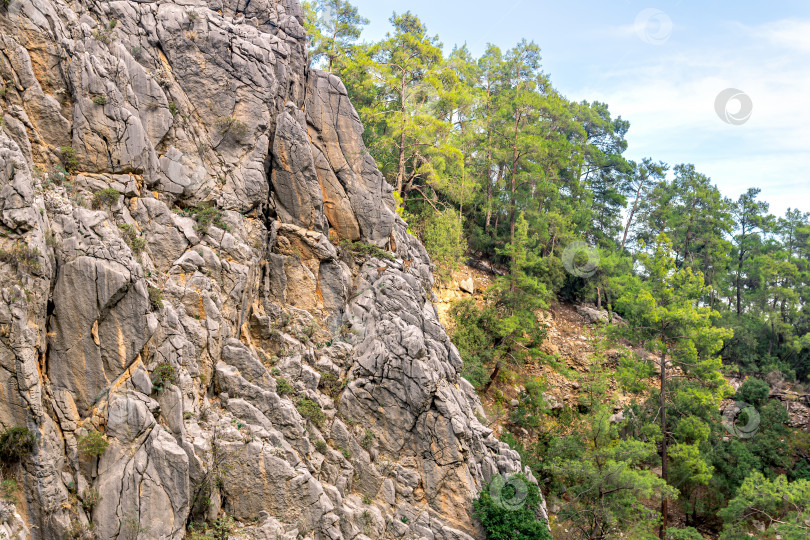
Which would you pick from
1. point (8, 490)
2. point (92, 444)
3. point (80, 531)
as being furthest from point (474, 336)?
point (8, 490)

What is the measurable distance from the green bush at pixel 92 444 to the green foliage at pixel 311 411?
6.22 metres

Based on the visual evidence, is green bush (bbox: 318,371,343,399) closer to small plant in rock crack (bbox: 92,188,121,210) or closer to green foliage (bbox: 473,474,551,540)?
green foliage (bbox: 473,474,551,540)

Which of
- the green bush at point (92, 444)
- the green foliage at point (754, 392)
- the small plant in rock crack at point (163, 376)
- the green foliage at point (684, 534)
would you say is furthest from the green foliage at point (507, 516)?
the green foliage at point (754, 392)

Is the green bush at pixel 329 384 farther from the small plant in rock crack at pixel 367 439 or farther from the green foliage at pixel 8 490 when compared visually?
the green foliage at pixel 8 490

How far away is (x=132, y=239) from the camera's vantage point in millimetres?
14859

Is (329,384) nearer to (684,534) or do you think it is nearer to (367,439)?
(367,439)

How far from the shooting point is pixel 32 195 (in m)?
12.5

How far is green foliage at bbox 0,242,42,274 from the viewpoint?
461 inches

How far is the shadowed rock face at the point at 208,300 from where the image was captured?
12.4 meters

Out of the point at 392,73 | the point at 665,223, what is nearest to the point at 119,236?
the point at 392,73

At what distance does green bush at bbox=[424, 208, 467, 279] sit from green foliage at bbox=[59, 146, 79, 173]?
21.5m

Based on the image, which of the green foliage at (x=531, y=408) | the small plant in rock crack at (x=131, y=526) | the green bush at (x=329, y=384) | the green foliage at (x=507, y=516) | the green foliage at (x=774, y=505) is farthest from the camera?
the green foliage at (x=531, y=408)

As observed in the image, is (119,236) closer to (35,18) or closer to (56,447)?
(56,447)

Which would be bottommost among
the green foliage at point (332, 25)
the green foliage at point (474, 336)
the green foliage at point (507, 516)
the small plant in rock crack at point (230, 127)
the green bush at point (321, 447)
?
the green foliage at point (507, 516)
